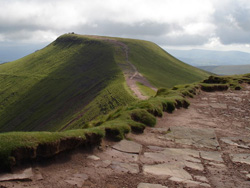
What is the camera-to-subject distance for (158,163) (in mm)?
7465

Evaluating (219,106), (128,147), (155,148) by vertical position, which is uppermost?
(219,106)

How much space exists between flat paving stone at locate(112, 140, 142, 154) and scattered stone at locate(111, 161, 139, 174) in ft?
3.46

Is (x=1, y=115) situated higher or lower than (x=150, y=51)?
lower

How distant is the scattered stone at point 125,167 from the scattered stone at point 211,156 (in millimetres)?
2651

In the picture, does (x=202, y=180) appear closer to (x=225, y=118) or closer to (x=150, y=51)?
(x=225, y=118)

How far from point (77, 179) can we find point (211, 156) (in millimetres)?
4778

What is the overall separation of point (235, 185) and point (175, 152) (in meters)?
2.61

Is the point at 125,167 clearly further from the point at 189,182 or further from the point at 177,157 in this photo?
the point at 177,157

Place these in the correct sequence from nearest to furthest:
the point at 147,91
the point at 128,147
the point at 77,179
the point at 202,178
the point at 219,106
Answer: the point at 77,179, the point at 202,178, the point at 128,147, the point at 219,106, the point at 147,91

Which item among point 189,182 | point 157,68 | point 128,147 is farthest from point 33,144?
point 157,68

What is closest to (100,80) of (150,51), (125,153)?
(150,51)

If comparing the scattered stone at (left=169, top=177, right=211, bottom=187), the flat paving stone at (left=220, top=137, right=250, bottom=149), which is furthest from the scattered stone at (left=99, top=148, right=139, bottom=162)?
the flat paving stone at (left=220, top=137, right=250, bottom=149)

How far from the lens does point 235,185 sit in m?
6.19

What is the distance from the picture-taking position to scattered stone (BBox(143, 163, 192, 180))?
6.66m
